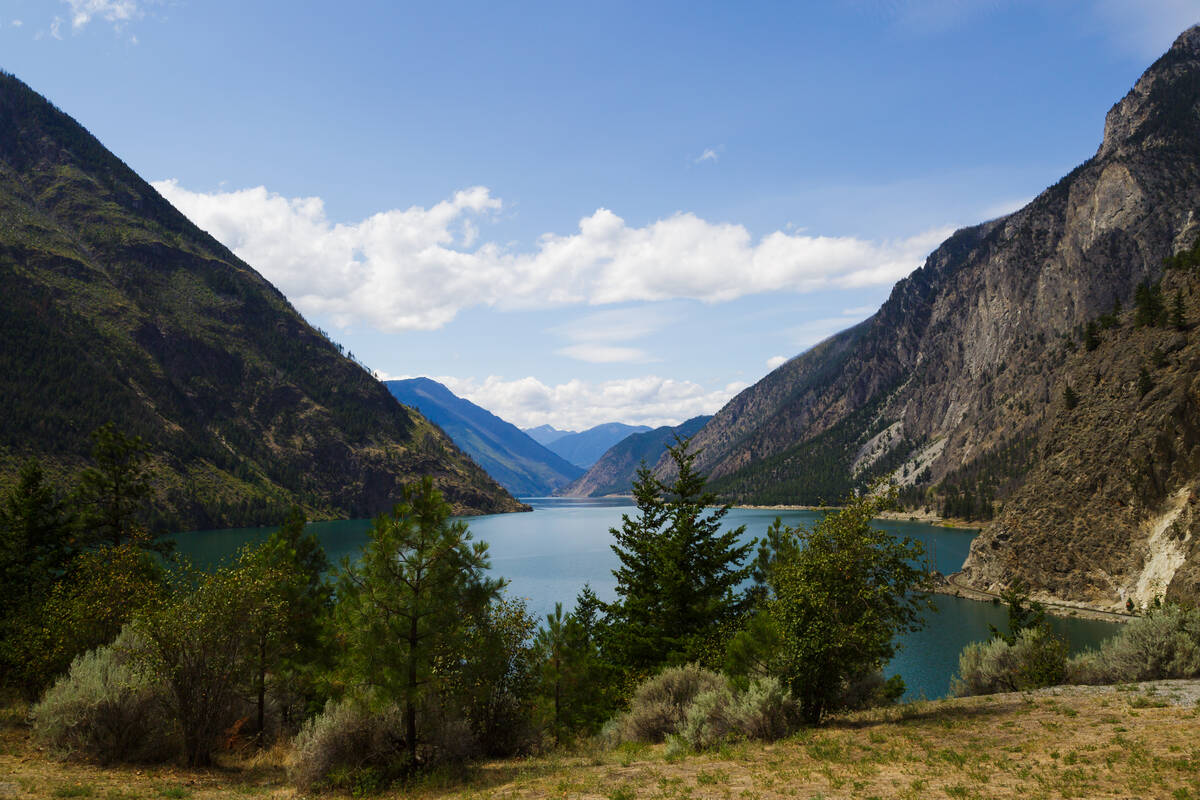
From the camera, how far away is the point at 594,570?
344 feet

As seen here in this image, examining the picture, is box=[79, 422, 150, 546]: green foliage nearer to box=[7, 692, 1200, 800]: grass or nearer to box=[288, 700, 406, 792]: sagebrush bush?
box=[7, 692, 1200, 800]: grass

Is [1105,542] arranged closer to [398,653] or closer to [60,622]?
[398,653]

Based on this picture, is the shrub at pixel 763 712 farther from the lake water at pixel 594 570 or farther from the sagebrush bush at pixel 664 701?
the lake water at pixel 594 570

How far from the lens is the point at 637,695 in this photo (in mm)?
25391

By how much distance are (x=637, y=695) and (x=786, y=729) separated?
21.9 ft

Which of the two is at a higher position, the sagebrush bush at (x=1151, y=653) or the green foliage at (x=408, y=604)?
the green foliage at (x=408, y=604)

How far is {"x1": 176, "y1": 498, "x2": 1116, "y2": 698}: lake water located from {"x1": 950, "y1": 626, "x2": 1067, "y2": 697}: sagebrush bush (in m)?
3.14

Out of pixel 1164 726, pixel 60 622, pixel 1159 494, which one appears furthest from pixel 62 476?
pixel 1159 494

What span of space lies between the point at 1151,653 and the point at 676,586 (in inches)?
779

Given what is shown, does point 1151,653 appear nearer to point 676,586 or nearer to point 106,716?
point 676,586

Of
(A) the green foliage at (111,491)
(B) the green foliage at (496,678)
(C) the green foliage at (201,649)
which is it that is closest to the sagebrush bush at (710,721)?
(B) the green foliage at (496,678)

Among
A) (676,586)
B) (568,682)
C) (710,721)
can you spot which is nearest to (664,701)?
(710,721)

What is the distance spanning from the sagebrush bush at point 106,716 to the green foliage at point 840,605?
21.0 meters

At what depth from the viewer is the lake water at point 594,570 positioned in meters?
52.0
